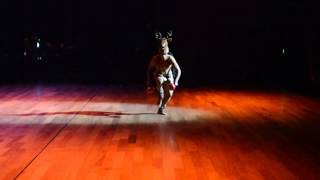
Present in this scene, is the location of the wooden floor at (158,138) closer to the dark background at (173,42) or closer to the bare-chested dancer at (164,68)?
the bare-chested dancer at (164,68)

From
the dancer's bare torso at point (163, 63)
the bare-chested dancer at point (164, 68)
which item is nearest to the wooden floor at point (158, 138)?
the bare-chested dancer at point (164, 68)

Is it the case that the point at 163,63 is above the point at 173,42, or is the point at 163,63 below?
below

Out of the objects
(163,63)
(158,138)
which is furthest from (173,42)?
(158,138)

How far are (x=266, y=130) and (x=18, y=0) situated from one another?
Result: 1547 centimetres

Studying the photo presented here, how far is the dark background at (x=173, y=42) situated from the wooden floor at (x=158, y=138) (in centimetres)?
482

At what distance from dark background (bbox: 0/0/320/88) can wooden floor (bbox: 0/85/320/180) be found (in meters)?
4.82

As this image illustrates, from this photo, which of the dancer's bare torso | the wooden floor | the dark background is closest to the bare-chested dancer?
the dancer's bare torso

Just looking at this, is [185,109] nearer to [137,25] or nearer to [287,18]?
[287,18]

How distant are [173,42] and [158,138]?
36.5ft

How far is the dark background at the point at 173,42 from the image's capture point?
15508 millimetres

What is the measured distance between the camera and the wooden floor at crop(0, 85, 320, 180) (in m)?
4.75

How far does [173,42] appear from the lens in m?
17.2

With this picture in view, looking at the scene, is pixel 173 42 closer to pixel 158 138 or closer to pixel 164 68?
pixel 164 68

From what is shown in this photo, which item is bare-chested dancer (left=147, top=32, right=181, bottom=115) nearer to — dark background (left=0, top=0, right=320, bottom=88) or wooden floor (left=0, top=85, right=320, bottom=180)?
wooden floor (left=0, top=85, right=320, bottom=180)
